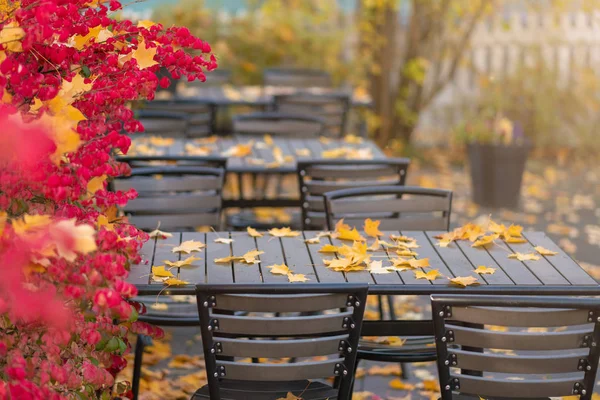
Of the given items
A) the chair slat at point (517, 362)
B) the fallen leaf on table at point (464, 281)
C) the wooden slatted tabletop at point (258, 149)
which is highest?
the wooden slatted tabletop at point (258, 149)

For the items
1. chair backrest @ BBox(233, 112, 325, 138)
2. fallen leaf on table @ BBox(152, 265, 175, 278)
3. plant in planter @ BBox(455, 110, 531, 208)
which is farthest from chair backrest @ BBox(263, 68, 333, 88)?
fallen leaf on table @ BBox(152, 265, 175, 278)

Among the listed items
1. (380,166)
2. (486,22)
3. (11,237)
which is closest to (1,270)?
(11,237)

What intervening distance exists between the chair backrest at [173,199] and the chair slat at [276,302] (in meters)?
1.68

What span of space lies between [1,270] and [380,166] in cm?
319

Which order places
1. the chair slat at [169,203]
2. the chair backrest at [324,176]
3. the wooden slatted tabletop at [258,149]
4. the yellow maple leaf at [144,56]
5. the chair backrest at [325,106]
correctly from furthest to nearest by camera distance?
the chair backrest at [325,106]
the wooden slatted tabletop at [258,149]
the chair backrest at [324,176]
the chair slat at [169,203]
the yellow maple leaf at [144,56]

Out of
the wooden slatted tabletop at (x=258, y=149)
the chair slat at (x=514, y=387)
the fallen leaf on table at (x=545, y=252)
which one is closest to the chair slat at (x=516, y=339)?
the chair slat at (x=514, y=387)

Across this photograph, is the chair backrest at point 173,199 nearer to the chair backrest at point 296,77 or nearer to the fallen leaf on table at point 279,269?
the fallen leaf on table at point 279,269

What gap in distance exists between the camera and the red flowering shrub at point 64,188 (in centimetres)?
197

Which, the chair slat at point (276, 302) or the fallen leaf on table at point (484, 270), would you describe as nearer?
the chair slat at point (276, 302)

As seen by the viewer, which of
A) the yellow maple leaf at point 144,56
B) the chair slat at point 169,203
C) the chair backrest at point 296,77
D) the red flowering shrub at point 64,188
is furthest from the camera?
the chair backrest at point 296,77

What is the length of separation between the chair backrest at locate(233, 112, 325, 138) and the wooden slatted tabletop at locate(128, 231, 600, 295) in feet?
8.78

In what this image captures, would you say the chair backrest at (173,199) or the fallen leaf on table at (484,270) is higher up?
the chair backrest at (173,199)

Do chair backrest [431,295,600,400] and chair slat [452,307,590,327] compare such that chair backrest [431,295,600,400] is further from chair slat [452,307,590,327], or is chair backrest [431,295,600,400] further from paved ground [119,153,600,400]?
paved ground [119,153,600,400]

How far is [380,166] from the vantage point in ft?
16.2
